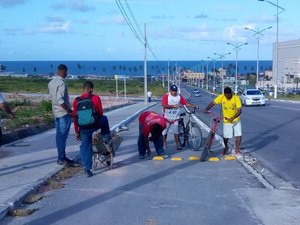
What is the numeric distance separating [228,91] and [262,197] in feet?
16.9

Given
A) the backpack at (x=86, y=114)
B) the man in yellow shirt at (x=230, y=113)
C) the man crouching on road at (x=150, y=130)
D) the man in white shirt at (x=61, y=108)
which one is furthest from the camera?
the man in yellow shirt at (x=230, y=113)

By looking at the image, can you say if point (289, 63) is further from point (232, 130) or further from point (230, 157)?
point (230, 157)

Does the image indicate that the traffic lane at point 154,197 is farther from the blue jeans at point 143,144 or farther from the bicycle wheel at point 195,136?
the bicycle wheel at point 195,136

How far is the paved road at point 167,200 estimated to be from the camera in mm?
8125

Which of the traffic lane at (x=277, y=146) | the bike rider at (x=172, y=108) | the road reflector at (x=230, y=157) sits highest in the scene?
the bike rider at (x=172, y=108)

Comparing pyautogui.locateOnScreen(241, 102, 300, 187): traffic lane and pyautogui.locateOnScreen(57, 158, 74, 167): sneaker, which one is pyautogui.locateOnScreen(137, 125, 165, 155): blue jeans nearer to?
pyautogui.locateOnScreen(57, 158, 74, 167): sneaker

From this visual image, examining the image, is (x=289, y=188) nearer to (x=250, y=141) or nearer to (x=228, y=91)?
(x=228, y=91)

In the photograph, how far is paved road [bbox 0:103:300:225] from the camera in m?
8.12

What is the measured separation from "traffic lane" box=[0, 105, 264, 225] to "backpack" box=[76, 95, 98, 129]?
1.00 m

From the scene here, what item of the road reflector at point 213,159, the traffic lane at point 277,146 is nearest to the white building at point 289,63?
the traffic lane at point 277,146

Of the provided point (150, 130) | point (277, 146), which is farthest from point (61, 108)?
point (277, 146)

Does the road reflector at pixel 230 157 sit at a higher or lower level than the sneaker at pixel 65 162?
lower

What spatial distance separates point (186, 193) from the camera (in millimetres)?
9953

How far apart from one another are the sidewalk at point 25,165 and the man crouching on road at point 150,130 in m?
1.59
